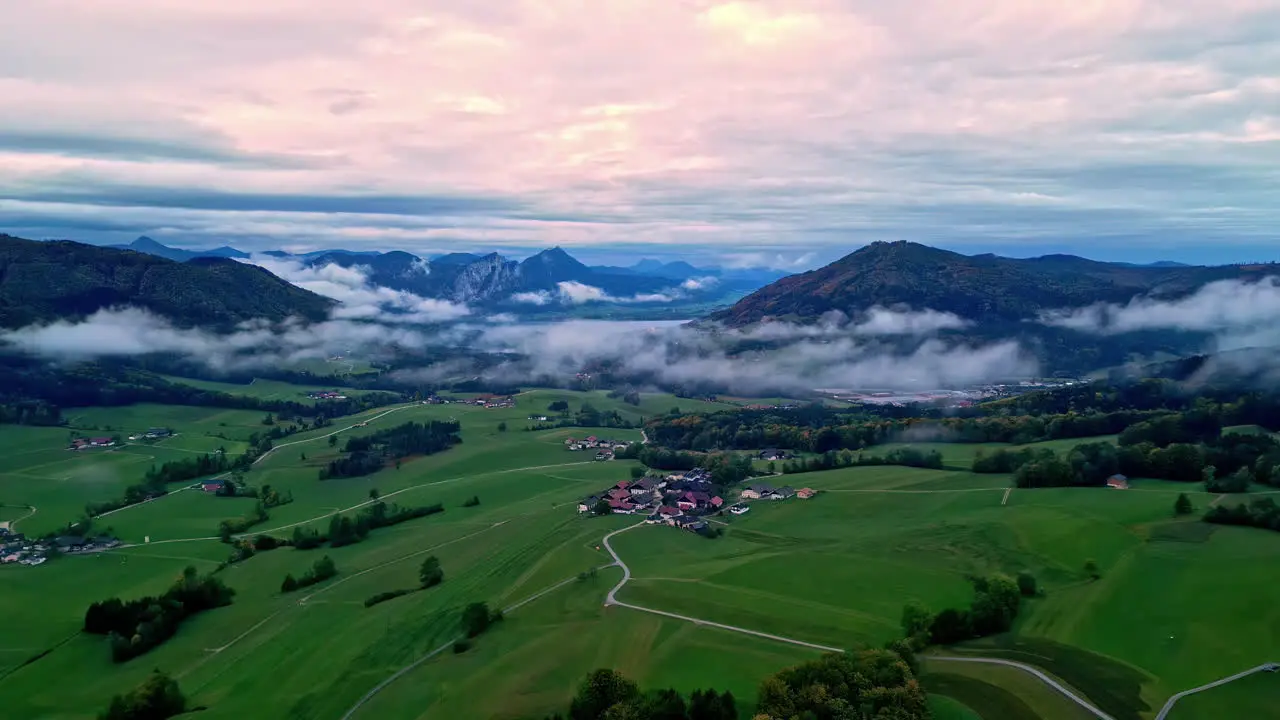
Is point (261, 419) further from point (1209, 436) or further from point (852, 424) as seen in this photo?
point (1209, 436)

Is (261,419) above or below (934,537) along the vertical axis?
below

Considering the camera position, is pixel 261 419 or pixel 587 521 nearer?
pixel 587 521

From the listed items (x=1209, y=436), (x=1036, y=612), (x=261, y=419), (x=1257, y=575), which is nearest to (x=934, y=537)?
(x=1036, y=612)

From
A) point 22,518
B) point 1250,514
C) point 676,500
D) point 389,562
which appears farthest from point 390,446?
point 1250,514

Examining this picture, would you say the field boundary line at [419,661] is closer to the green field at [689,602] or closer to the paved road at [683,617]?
the green field at [689,602]

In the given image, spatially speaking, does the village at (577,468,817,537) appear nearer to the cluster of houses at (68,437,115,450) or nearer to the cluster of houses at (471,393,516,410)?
the cluster of houses at (471,393,516,410)

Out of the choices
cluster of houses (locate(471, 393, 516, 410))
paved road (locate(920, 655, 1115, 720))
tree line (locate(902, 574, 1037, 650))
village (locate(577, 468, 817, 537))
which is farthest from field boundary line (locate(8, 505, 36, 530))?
paved road (locate(920, 655, 1115, 720))
